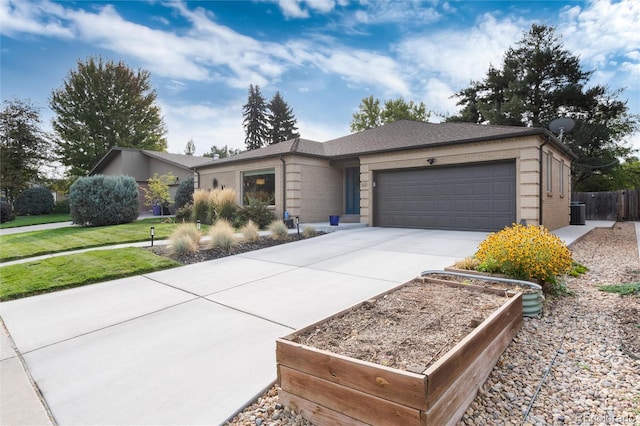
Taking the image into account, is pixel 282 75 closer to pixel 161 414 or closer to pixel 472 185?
pixel 472 185

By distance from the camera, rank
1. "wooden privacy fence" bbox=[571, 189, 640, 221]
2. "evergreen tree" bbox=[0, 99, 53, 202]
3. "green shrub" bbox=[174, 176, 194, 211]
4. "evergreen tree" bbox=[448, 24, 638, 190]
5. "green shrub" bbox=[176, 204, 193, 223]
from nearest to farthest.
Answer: "green shrub" bbox=[176, 204, 193, 223] < "wooden privacy fence" bbox=[571, 189, 640, 221] < "green shrub" bbox=[174, 176, 194, 211] < "evergreen tree" bbox=[448, 24, 638, 190] < "evergreen tree" bbox=[0, 99, 53, 202]

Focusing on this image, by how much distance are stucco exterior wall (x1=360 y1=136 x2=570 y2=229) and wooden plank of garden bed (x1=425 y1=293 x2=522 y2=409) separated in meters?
7.58

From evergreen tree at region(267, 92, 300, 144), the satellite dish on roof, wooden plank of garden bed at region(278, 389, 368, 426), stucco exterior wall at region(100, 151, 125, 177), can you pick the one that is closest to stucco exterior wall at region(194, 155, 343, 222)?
the satellite dish on roof

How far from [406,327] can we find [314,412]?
1.04 meters

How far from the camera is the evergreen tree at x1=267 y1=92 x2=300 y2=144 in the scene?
39.5 m

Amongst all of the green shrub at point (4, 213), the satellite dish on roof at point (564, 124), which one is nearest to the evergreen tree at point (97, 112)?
the green shrub at point (4, 213)

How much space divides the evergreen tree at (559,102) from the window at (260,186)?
15782mm

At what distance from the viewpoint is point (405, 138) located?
42.7 feet

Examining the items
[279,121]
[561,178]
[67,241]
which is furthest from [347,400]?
[279,121]

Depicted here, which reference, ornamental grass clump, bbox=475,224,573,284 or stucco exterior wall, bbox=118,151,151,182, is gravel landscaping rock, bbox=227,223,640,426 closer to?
ornamental grass clump, bbox=475,224,573,284

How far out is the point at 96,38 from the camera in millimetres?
9164

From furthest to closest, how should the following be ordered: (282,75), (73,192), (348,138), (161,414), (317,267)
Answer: (348,138), (282,75), (73,192), (317,267), (161,414)

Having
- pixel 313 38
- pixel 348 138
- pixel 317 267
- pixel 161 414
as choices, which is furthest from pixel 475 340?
pixel 348 138

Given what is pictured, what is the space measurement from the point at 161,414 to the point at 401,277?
12.7ft
